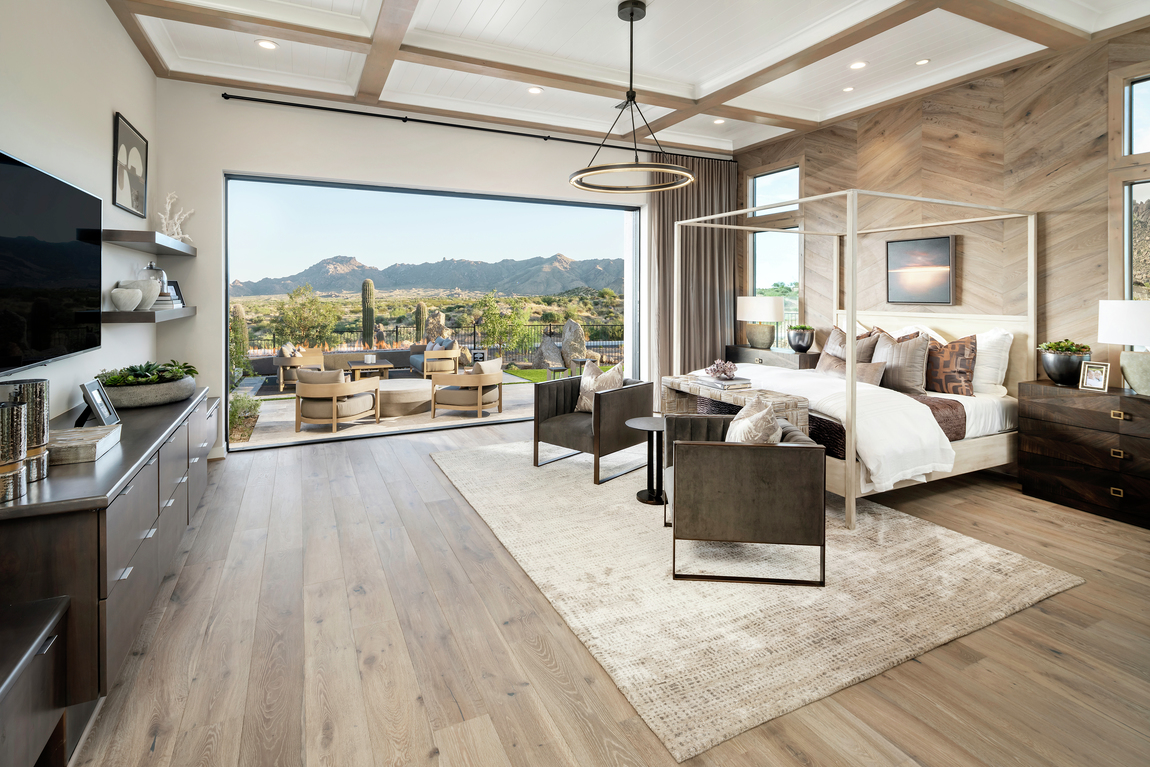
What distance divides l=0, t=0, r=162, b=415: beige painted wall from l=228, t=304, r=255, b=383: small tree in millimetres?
2087

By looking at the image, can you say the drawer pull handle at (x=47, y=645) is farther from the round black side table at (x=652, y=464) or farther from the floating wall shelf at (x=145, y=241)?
the round black side table at (x=652, y=464)

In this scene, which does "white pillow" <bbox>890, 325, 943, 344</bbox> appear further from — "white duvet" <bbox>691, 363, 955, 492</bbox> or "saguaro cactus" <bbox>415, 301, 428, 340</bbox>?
"saguaro cactus" <bbox>415, 301, 428, 340</bbox>

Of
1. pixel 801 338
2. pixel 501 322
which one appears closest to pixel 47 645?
pixel 801 338

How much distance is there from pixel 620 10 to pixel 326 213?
5513 millimetres

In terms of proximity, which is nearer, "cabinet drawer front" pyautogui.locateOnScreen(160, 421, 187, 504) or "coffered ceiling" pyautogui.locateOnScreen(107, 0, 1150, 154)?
"cabinet drawer front" pyautogui.locateOnScreen(160, 421, 187, 504)

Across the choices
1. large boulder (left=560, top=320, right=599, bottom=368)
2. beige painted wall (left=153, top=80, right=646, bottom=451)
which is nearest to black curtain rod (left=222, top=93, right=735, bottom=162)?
beige painted wall (left=153, top=80, right=646, bottom=451)

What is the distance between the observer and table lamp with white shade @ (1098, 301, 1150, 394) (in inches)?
127

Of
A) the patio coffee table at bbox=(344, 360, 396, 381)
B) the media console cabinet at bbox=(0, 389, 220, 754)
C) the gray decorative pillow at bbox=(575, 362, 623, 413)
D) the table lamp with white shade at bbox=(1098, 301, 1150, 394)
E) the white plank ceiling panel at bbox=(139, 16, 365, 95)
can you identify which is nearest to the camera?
the media console cabinet at bbox=(0, 389, 220, 754)

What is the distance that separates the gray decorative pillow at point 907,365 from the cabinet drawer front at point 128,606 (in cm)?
448

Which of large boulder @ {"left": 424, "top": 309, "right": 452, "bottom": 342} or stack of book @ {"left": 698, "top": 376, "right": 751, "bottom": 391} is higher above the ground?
large boulder @ {"left": 424, "top": 309, "right": 452, "bottom": 342}

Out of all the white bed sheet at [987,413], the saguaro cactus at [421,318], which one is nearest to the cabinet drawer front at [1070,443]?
the white bed sheet at [987,413]

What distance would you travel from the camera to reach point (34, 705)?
58.1 inches

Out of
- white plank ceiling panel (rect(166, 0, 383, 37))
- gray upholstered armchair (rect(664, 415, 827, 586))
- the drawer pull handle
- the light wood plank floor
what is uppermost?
white plank ceiling panel (rect(166, 0, 383, 37))

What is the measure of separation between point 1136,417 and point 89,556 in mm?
4827
